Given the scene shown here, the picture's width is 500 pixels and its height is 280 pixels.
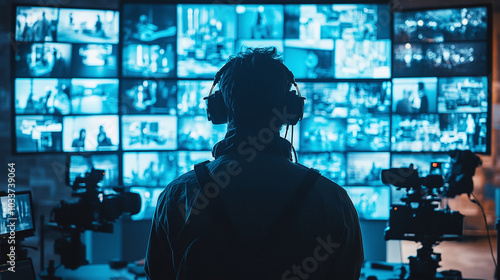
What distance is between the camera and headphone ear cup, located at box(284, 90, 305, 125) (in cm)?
127

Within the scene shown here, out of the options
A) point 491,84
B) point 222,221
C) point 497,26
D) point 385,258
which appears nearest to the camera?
point 222,221

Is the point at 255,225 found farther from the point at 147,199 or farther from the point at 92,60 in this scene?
the point at 92,60

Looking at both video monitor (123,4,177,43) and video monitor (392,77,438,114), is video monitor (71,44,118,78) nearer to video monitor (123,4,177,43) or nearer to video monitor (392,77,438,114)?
video monitor (123,4,177,43)

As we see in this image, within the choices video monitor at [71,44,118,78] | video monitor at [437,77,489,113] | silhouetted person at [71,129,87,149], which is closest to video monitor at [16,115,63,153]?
silhouetted person at [71,129,87,149]

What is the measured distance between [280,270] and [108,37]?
3.36 m

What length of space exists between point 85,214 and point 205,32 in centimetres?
192

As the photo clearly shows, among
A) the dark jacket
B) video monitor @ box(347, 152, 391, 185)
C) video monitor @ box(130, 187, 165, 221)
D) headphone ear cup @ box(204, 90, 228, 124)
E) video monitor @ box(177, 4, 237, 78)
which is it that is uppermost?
video monitor @ box(177, 4, 237, 78)

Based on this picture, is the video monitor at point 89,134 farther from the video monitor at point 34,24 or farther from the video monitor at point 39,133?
the video monitor at point 34,24

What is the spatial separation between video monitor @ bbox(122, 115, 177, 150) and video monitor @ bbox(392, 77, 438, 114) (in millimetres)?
1920

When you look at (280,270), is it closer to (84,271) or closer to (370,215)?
(84,271)

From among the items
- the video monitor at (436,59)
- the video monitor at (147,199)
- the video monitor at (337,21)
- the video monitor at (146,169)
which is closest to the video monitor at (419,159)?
the video monitor at (436,59)

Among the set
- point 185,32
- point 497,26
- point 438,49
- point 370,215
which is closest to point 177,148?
point 185,32

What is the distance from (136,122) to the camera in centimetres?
396

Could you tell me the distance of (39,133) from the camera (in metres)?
3.92
